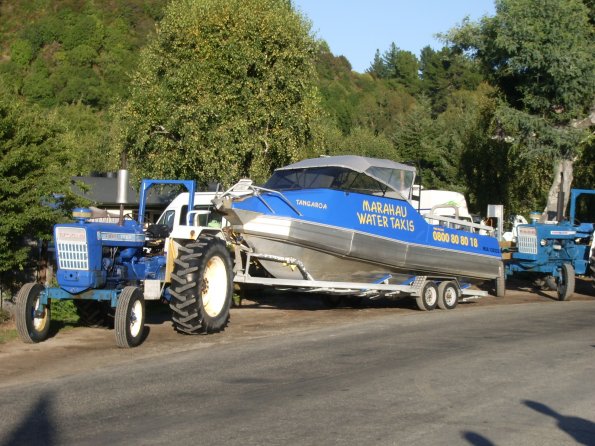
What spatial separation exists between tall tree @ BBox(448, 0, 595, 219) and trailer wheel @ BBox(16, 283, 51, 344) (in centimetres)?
1777

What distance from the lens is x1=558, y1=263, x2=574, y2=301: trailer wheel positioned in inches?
800

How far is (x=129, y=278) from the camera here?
1307 centimetres

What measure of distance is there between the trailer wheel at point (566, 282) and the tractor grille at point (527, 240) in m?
0.84

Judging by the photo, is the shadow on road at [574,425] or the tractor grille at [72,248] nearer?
the shadow on road at [574,425]

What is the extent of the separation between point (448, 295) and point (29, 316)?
930 centimetres

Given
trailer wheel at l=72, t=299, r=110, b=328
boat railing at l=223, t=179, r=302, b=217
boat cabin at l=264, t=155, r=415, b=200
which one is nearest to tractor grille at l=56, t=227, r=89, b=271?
trailer wheel at l=72, t=299, r=110, b=328

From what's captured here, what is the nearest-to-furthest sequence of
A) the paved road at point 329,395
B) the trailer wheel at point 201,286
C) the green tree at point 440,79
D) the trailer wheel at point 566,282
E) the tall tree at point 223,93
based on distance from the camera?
1. the paved road at point 329,395
2. the trailer wheel at point 201,286
3. the trailer wheel at point 566,282
4. the tall tree at point 223,93
5. the green tree at point 440,79

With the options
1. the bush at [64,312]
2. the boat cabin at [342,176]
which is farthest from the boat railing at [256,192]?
the bush at [64,312]

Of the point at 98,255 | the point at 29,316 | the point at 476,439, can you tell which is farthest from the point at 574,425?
the point at 29,316

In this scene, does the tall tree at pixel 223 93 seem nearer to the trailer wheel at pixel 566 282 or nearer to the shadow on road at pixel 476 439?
the trailer wheel at pixel 566 282

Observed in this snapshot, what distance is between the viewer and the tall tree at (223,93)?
2111cm

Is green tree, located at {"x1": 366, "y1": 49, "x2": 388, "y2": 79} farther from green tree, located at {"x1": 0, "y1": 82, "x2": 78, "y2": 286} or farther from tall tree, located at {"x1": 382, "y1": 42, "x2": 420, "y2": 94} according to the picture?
green tree, located at {"x1": 0, "y1": 82, "x2": 78, "y2": 286}

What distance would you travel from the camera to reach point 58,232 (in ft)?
39.9

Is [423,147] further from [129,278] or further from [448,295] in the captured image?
[129,278]
